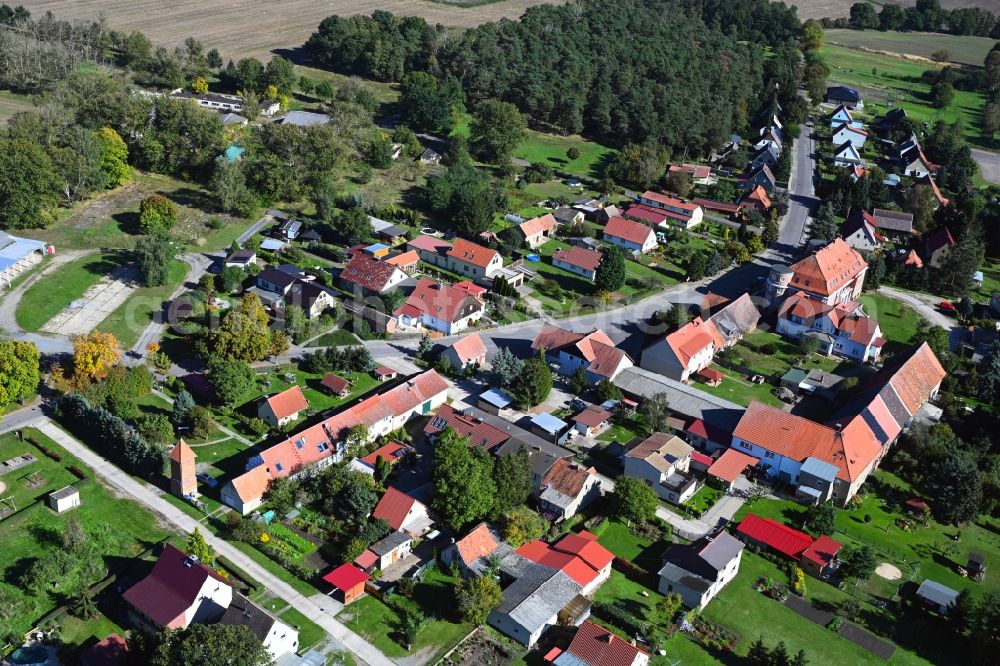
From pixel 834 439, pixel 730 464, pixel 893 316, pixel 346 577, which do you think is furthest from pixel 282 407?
pixel 893 316

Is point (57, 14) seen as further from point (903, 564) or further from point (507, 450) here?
point (903, 564)

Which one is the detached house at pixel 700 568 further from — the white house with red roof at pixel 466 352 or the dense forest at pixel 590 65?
the dense forest at pixel 590 65

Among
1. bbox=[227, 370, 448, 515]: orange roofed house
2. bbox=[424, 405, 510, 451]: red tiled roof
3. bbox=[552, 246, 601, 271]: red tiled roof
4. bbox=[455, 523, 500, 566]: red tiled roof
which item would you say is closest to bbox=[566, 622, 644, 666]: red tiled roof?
bbox=[455, 523, 500, 566]: red tiled roof

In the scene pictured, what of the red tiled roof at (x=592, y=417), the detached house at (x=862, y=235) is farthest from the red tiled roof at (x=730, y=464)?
the detached house at (x=862, y=235)

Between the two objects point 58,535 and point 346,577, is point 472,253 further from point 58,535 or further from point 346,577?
point 58,535

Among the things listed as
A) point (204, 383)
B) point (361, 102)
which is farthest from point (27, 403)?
point (361, 102)
